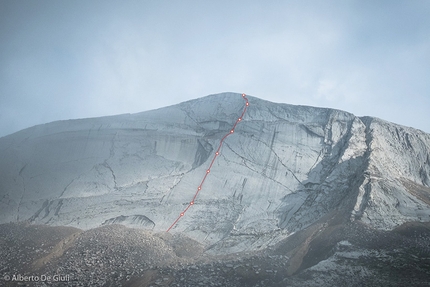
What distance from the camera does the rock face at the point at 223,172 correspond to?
13203 millimetres

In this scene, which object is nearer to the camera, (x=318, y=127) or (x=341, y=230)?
(x=341, y=230)

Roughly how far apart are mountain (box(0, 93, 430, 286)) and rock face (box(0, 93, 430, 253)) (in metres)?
0.07

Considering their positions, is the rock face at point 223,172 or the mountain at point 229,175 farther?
the rock face at point 223,172

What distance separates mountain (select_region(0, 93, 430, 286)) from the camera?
12477 mm

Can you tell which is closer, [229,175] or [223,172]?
[229,175]

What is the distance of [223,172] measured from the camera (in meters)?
16.6

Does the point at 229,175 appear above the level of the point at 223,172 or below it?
below

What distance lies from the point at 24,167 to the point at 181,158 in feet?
33.6

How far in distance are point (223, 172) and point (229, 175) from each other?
0.43 m

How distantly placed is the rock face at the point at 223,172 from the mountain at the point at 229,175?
0.07 meters

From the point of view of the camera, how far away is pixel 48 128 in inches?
823

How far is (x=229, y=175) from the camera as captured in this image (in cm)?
1644

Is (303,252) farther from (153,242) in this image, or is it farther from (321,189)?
(153,242)

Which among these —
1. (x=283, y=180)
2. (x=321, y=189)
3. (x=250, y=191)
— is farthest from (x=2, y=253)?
(x=321, y=189)
